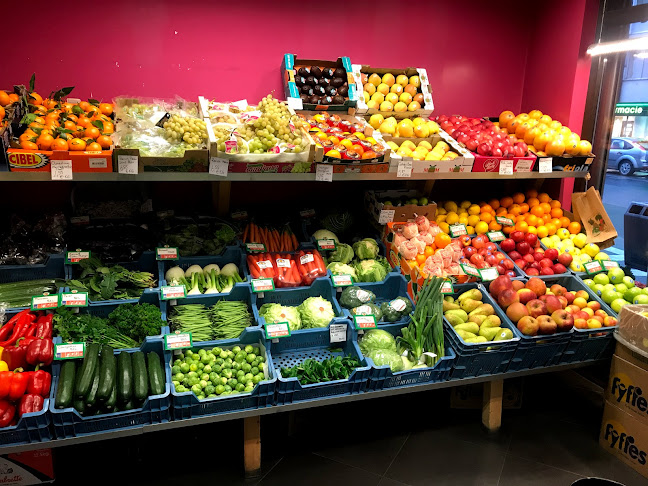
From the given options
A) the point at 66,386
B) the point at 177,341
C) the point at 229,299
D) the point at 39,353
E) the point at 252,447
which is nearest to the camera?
the point at 66,386

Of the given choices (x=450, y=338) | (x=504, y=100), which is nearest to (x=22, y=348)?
(x=450, y=338)

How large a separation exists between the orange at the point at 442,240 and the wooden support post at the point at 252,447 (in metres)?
1.82

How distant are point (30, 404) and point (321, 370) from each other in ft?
4.63

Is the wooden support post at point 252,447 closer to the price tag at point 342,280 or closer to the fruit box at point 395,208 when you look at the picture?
the price tag at point 342,280

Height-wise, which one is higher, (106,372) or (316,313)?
(316,313)

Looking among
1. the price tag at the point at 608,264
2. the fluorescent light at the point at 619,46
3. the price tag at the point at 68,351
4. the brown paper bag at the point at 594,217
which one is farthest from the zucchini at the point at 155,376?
the fluorescent light at the point at 619,46

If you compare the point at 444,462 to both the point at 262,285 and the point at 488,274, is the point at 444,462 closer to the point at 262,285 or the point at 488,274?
the point at 488,274

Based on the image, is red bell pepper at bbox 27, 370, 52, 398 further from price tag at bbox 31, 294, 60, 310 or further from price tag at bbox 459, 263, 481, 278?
price tag at bbox 459, 263, 481, 278

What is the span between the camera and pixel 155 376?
255 centimetres

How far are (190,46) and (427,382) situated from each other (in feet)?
8.89

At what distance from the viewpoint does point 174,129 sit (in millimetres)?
2945

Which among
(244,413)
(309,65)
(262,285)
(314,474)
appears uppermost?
(309,65)

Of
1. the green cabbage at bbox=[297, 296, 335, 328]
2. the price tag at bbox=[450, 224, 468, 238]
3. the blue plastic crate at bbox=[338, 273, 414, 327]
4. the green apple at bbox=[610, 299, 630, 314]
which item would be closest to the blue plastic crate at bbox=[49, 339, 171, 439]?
the green cabbage at bbox=[297, 296, 335, 328]

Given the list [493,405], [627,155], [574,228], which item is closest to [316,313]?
[493,405]
